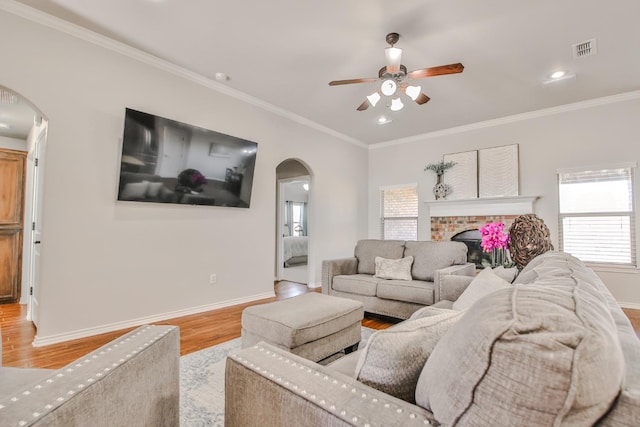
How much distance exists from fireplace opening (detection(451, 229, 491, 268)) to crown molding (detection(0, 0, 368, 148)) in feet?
11.6

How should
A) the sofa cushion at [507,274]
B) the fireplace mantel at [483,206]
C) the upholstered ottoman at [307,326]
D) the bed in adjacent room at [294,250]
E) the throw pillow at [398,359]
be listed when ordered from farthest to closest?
the bed in adjacent room at [294,250]
the fireplace mantel at [483,206]
the sofa cushion at [507,274]
the upholstered ottoman at [307,326]
the throw pillow at [398,359]

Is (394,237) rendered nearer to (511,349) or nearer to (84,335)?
(84,335)

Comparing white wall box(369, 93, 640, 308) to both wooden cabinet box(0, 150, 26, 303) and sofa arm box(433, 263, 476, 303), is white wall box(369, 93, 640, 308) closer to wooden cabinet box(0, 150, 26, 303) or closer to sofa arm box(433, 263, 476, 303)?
sofa arm box(433, 263, 476, 303)

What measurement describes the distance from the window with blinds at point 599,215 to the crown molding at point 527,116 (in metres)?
0.93

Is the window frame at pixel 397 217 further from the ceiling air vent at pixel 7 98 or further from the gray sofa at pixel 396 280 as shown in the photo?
the ceiling air vent at pixel 7 98

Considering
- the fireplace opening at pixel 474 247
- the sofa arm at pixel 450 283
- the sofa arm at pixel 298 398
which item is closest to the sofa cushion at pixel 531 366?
the sofa arm at pixel 298 398

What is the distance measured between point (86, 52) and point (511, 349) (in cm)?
390

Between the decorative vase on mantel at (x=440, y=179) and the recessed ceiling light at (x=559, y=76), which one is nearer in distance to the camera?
the recessed ceiling light at (x=559, y=76)

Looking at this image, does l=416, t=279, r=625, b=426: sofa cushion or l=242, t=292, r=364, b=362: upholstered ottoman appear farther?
l=242, t=292, r=364, b=362: upholstered ottoman

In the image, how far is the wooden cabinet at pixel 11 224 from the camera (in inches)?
168

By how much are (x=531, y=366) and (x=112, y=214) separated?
352cm

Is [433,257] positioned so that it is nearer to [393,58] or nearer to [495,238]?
[495,238]

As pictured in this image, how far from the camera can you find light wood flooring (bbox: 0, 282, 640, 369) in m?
2.38

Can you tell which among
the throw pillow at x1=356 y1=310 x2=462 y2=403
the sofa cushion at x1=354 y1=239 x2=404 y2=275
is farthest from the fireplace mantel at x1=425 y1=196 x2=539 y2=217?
the throw pillow at x1=356 y1=310 x2=462 y2=403
